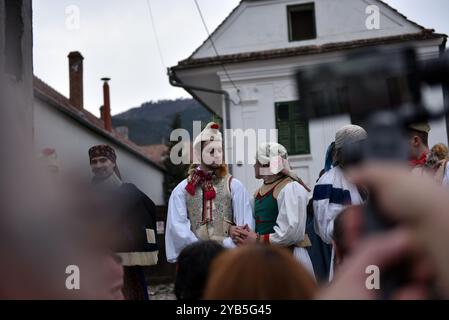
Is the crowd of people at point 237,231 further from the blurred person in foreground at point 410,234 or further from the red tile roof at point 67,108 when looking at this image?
the red tile roof at point 67,108

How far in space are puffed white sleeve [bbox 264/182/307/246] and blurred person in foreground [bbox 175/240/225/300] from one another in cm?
139

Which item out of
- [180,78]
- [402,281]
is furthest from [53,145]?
[180,78]

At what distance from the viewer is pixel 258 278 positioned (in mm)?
1271

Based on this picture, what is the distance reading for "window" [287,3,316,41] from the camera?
11.0 m

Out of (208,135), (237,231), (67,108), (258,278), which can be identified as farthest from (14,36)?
(67,108)

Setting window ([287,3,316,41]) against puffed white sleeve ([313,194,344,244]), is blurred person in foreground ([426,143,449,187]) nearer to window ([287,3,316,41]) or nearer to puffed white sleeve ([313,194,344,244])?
puffed white sleeve ([313,194,344,244])

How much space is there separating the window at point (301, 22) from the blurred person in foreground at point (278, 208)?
7.56 metres

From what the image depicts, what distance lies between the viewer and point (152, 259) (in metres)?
3.40

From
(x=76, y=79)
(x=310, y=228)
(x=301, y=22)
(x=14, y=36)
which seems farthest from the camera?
(x=76, y=79)

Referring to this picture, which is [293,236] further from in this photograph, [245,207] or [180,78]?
[180,78]

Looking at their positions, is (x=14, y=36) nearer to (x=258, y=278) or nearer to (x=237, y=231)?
(x=237, y=231)

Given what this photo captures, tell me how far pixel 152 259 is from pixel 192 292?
1.58 meters

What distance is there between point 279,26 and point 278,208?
816cm

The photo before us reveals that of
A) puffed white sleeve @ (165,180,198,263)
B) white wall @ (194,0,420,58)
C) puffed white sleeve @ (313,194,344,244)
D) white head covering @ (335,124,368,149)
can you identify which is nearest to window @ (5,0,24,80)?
puffed white sleeve @ (165,180,198,263)
